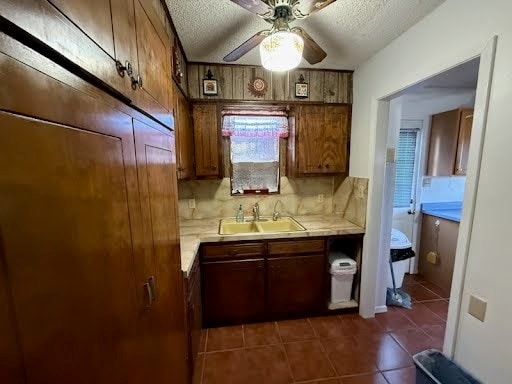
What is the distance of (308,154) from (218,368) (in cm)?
211

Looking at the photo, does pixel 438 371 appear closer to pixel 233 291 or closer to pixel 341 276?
pixel 341 276

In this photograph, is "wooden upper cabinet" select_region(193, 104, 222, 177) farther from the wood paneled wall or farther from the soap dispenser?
the soap dispenser

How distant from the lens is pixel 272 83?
7.80 ft

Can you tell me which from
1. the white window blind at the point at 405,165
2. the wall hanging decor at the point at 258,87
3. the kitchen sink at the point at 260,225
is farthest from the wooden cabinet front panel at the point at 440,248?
the wall hanging decor at the point at 258,87

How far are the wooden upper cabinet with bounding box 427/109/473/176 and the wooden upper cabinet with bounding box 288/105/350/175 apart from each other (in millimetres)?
1317

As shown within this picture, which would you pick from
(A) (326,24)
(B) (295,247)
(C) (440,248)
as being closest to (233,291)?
(B) (295,247)

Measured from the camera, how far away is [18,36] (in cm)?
33

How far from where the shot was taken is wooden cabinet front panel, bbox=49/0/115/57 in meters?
0.43

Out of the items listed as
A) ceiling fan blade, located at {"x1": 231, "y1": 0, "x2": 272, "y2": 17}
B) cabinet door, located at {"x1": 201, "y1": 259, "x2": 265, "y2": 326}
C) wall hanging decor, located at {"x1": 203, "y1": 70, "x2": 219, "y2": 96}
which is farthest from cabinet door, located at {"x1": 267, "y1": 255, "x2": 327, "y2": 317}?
ceiling fan blade, located at {"x1": 231, "y1": 0, "x2": 272, "y2": 17}

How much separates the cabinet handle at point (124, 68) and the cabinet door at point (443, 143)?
11.0 feet

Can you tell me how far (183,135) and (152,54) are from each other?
3.40ft

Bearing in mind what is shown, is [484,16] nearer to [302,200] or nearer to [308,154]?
[308,154]

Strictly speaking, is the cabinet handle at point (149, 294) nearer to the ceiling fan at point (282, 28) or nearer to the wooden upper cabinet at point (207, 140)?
the ceiling fan at point (282, 28)

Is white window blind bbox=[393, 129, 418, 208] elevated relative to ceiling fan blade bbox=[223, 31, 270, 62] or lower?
lower
